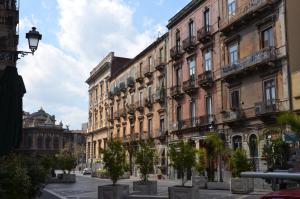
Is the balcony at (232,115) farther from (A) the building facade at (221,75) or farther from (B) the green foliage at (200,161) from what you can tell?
(B) the green foliage at (200,161)

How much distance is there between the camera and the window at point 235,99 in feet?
103

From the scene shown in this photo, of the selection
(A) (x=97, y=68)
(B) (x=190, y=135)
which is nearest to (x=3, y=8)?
(B) (x=190, y=135)

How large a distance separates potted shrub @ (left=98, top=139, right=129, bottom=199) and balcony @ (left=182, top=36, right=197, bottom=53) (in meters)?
20.6

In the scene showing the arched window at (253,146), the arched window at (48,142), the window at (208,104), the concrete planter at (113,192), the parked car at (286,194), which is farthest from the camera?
the arched window at (48,142)

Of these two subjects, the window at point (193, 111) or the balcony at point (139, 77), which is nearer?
the window at point (193, 111)

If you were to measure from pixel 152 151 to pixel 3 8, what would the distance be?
981 centimetres

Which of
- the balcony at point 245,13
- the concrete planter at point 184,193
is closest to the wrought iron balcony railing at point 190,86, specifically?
the balcony at point 245,13

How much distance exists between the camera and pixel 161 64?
146 feet

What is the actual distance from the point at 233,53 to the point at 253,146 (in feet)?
23.4

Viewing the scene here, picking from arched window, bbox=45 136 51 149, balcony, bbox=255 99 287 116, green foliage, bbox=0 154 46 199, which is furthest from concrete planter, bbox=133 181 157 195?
arched window, bbox=45 136 51 149

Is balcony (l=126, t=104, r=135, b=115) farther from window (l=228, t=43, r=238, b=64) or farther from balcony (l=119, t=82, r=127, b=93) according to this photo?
window (l=228, t=43, r=238, b=64)

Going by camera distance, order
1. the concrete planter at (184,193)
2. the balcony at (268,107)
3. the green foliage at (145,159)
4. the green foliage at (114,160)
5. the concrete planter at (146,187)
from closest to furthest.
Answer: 1. the concrete planter at (184,193)
2. the green foliage at (114,160)
3. the concrete planter at (146,187)
4. the green foliage at (145,159)
5. the balcony at (268,107)

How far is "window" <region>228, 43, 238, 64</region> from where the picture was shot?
104 ft

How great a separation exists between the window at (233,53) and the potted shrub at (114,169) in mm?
15760
